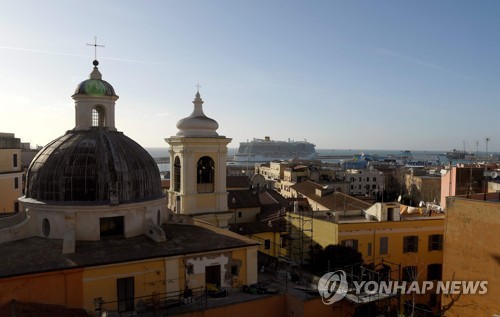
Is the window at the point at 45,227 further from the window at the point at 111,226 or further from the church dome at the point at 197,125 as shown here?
the church dome at the point at 197,125

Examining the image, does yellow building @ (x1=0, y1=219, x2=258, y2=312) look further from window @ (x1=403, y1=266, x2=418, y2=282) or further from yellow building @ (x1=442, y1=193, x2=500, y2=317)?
window @ (x1=403, y1=266, x2=418, y2=282)

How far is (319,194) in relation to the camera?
150 feet

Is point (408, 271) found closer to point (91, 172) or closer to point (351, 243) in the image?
point (351, 243)

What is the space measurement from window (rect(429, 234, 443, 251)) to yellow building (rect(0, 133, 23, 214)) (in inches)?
1165

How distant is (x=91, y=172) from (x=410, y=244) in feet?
64.7

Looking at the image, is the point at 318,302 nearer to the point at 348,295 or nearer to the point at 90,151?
the point at 348,295

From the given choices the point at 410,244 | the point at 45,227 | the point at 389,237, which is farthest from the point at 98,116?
the point at 410,244

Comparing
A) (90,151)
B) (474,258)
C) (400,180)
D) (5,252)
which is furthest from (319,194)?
(400,180)

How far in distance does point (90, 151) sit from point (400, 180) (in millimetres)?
77818

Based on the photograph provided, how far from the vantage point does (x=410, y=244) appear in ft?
86.9

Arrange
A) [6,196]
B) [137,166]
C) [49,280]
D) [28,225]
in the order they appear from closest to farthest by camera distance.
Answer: [49,280] → [28,225] → [137,166] → [6,196]

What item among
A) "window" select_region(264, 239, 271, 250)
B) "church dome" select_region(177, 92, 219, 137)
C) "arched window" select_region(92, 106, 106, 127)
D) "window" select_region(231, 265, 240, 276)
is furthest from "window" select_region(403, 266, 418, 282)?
"arched window" select_region(92, 106, 106, 127)

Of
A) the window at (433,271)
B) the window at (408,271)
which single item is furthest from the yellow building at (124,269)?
the window at (433,271)

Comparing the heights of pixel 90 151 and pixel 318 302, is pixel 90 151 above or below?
above
